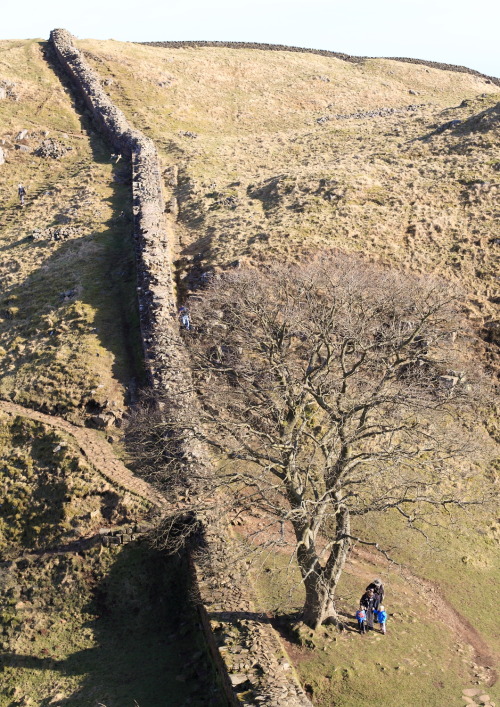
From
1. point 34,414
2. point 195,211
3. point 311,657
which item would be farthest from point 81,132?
point 311,657

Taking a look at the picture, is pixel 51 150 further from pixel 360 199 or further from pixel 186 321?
pixel 186 321

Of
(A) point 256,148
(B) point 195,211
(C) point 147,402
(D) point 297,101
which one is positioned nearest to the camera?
(C) point 147,402

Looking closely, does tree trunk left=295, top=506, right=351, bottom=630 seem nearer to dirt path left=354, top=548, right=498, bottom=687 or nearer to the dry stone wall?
the dry stone wall

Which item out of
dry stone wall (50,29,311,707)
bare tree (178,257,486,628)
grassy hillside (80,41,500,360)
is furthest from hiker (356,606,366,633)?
grassy hillside (80,41,500,360)

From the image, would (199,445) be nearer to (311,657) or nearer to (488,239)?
(311,657)

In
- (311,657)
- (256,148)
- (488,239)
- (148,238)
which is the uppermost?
(256,148)
